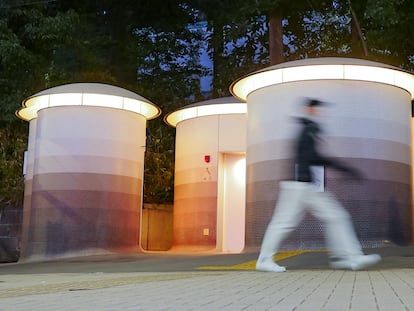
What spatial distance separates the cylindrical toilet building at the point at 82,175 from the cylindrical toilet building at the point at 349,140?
3.94 meters

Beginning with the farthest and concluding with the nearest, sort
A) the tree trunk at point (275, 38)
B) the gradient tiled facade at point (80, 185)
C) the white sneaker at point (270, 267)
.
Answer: the tree trunk at point (275, 38), the gradient tiled facade at point (80, 185), the white sneaker at point (270, 267)

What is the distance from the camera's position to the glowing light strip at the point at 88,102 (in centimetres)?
1675

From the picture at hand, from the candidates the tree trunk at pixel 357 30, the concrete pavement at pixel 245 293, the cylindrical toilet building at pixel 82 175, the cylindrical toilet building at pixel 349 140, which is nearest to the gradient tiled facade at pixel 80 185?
the cylindrical toilet building at pixel 82 175

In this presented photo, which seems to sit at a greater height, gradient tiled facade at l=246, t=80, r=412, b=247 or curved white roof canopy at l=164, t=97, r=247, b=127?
curved white roof canopy at l=164, t=97, r=247, b=127

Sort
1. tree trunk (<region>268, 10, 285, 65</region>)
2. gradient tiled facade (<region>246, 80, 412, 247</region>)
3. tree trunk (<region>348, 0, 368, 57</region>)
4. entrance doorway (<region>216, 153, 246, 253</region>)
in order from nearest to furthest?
gradient tiled facade (<region>246, 80, 412, 247</region>) → entrance doorway (<region>216, 153, 246, 253</region>) → tree trunk (<region>348, 0, 368, 57</region>) → tree trunk (<region>268, 10, 285, 65</region>)

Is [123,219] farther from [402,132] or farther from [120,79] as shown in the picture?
[120,79]

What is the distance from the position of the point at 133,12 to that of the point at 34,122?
12.4 metres

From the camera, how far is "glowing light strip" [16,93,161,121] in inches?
659

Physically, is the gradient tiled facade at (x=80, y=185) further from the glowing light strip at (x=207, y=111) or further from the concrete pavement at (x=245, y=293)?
the concrete pavement at (x=245, y=293)

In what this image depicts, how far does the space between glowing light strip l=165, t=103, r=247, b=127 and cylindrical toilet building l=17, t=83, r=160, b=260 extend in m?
2.22

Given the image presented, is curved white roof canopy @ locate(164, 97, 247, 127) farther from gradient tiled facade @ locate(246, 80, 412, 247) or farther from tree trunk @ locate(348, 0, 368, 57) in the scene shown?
tree trunk @ locate(348, 0, 368, 57)

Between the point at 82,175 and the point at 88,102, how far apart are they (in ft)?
6.37

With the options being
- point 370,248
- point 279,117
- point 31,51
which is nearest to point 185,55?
point 31,51

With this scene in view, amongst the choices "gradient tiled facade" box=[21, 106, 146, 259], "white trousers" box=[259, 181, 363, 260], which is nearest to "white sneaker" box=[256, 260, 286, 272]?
"white trousers" box=[259, 181, 363, 260]
